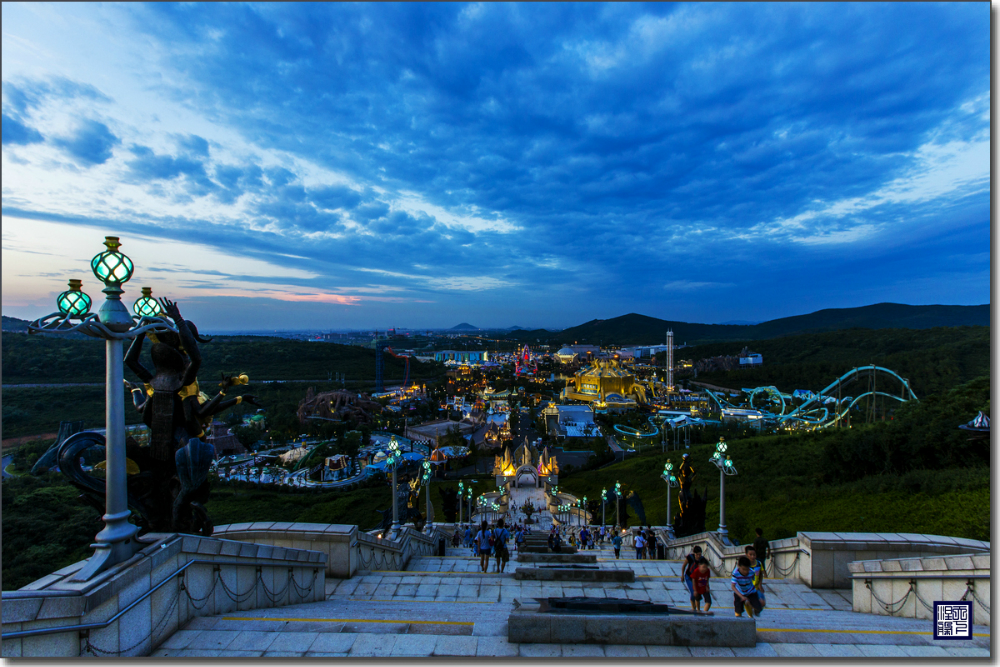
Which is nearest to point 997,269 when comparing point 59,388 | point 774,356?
point 59,388

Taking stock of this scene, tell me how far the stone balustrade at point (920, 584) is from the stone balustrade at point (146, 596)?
936cm

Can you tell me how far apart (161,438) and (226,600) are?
2.74 meters

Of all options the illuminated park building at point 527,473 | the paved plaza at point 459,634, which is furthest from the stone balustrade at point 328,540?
the illuminated park building at point 527,473

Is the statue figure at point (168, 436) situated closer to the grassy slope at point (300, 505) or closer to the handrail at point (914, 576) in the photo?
the handrail at point (914, 576)

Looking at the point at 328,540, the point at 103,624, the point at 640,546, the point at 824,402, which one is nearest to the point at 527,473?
the point at 640,546

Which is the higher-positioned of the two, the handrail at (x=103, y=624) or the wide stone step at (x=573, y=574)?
the handrail at (x=103, y=624)

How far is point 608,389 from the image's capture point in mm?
64250

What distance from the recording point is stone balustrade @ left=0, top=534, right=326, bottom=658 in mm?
4512

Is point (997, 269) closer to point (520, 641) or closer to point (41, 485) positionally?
point (520, 641)

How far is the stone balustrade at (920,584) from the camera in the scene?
248 inches

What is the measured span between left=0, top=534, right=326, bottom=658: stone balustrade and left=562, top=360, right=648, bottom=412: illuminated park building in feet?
180

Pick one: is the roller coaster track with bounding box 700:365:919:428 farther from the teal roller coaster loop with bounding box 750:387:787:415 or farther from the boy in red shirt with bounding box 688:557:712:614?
the boy in red shirt with bounding box 688:557:712:614

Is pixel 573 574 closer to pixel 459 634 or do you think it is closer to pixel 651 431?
pixel 459 634

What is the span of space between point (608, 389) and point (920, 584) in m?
58.3
